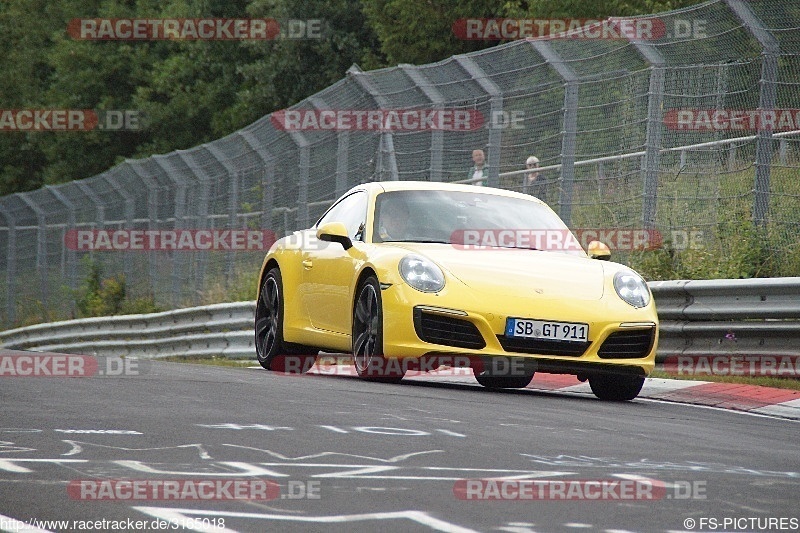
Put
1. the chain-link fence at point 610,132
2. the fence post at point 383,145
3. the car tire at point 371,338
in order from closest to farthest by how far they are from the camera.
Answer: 1. the car tire at point 371,338
2. the chain-link fence at point 610,132
3. the fence post at point 383,145

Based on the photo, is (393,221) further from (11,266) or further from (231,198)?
(11,266)

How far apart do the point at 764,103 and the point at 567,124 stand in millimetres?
2224

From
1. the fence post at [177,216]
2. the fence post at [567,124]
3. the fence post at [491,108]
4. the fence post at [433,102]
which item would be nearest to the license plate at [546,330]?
the fence post at [567,124]

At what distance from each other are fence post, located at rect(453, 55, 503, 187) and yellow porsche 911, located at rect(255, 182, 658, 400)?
316 centimetres

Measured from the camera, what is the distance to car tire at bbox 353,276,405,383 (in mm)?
9945

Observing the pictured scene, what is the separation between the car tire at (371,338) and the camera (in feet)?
32.6

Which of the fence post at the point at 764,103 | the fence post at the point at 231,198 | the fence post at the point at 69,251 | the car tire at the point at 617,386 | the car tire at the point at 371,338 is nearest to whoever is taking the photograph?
the car tire at the point at 371,338

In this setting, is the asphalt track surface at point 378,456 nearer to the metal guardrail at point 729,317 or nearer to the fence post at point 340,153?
the metal guardrail at point 729,317

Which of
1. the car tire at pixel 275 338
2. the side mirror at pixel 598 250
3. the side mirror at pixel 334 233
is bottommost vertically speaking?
the car tire at pixel 275 338

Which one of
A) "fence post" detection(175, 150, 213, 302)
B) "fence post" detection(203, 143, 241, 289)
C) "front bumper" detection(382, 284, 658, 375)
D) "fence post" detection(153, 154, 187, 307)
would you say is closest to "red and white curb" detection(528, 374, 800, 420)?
"front bumper" detection(382, 284, 658, 375)

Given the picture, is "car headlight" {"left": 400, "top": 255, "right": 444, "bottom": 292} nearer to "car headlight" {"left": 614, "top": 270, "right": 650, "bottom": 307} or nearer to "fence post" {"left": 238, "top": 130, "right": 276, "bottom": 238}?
"car headlight" {"left": 614, "top": 270, "right": 650, "bottom": 307}

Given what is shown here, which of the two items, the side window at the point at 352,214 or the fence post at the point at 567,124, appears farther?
the fence post at the point at 567,124

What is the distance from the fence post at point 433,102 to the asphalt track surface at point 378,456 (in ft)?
20.5

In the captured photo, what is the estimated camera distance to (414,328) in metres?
9.63
